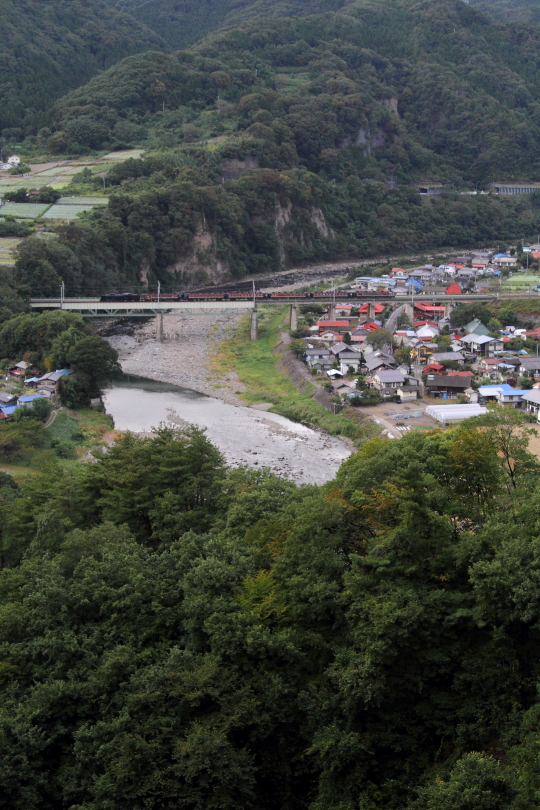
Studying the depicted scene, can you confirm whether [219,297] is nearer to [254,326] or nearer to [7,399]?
[254,326]

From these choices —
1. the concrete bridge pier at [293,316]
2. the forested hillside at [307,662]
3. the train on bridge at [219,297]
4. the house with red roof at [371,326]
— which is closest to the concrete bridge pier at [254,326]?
the train on bridge at [219,297]

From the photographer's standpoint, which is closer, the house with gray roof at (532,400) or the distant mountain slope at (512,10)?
the house with gray roof at (532,400)

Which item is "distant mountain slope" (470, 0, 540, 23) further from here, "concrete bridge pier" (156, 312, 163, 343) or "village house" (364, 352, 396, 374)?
"village house" (364, 352, 396, 374)

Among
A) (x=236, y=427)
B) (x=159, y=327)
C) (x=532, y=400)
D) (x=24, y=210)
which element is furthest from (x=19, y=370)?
(x=24, y=210)

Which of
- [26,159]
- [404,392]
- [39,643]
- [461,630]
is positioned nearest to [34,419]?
[404,392]

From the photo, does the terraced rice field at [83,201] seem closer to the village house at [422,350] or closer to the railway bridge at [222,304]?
the railway bridge at [222,304]

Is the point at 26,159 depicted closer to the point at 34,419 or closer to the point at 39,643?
the point at 34,419
